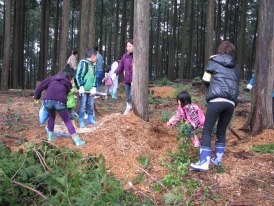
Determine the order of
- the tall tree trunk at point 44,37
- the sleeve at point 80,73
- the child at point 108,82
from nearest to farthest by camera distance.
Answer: the sleeve at point 80,73
the child at point 108,82
the tall tree trunk at point 44,37

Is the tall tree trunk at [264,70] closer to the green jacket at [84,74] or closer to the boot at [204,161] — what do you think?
the boot at [204,161]

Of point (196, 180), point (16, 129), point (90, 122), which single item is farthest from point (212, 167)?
point (16, 129)

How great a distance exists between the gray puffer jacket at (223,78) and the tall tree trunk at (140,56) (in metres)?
1.96

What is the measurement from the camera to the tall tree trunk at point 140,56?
6797 millimetres

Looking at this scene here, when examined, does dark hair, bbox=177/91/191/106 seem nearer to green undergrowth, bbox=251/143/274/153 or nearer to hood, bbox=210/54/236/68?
hood, bbox=210/54/236/68

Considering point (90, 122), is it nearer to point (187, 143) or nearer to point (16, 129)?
point (16, 129)

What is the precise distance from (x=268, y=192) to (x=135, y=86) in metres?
3.28

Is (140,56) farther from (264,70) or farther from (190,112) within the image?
(264,70)

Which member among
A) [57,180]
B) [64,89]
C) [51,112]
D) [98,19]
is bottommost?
[57,180]

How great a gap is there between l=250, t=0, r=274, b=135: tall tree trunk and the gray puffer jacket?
6.34ft

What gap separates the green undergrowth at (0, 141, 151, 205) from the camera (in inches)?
132

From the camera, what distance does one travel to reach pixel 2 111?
10367 mm

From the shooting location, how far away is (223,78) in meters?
5.00

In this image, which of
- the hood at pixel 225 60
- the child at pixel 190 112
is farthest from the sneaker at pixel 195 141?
the hood at pixel 225 60
